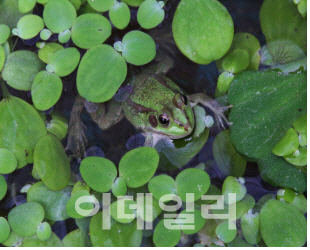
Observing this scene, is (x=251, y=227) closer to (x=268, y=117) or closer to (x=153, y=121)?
(x=268, y=117)

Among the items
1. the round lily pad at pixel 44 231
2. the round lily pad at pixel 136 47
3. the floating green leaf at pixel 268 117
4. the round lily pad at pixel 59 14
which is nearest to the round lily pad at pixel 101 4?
the round lily pad at pixel 59 14

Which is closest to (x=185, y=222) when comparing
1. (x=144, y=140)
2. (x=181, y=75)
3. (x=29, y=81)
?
(x=144, y=140)

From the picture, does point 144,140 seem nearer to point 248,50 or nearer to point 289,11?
point 248,50

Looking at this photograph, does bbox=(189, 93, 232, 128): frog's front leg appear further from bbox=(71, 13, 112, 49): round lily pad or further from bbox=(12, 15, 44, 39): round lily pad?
bbox=(12, 15, 44, 39): round lily pad

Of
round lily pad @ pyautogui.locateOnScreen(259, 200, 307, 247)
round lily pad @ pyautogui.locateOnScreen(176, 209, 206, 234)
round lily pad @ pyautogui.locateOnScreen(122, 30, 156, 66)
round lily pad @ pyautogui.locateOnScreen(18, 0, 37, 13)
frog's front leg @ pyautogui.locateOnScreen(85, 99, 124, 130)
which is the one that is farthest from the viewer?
frog's front leg @ pyautogui.locateOnScreen(85, 99, 124, 130)

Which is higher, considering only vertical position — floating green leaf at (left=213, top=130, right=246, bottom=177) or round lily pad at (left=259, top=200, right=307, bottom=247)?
floating green leaf at (left=213, top=130, right=246, bottom=177)

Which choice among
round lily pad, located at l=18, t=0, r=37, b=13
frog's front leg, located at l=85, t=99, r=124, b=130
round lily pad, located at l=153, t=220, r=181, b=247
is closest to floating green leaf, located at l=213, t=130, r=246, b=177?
round lily pad, located at l=153, t=220, r=181, b=247

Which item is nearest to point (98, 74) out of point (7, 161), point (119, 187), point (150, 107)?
point (150, 107)
